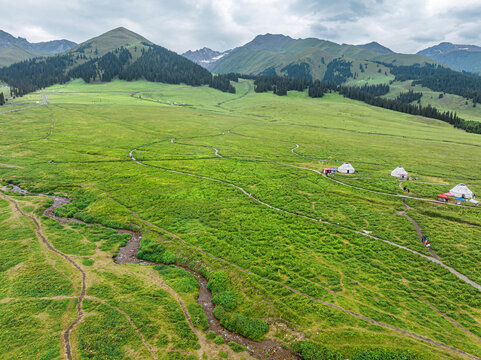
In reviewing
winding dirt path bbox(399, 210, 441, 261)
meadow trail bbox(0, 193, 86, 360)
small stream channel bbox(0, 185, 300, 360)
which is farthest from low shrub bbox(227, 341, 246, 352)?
winding dirt path bbox(399, 210, 441, 261)

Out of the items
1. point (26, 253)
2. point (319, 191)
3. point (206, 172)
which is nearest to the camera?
point (26, 253)

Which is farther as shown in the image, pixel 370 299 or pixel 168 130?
pixel 168 130

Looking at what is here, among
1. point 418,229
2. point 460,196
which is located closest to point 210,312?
point 418,229

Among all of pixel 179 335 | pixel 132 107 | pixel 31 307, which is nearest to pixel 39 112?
pixel 132 107

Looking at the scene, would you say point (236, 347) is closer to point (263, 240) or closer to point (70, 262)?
point (263, 240)

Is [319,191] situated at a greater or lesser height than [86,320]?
greater

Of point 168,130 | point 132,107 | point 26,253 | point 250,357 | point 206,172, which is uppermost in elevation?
point 132,107

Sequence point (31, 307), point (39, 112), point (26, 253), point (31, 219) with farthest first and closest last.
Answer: point (39, 112)
point (31, 219)
point (26, 253)
point (31, 307)

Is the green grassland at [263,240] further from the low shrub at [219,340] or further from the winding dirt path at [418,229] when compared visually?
the low shrub at [219,340]

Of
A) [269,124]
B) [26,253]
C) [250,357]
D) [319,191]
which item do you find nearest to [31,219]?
[26,253]

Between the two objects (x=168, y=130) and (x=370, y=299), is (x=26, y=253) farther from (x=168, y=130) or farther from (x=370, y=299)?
(x=168, y=130)
